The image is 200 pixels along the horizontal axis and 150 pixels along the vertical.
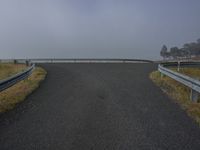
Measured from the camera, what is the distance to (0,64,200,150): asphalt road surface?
4977 millimetres

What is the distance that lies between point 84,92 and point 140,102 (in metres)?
2.84

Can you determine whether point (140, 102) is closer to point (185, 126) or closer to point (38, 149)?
point (185, 126)

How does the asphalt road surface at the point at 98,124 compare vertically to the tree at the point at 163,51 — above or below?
below

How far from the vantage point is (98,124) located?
6.13 meters

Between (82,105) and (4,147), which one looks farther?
(82,105)

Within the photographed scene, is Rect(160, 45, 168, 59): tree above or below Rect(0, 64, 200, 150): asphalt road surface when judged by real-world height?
above

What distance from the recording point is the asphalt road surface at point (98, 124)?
196 inches

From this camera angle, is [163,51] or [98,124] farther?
[163,51]

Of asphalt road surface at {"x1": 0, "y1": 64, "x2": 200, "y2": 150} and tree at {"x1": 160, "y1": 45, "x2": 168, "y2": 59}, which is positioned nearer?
asphalt road surface at {"x1": 0, "y1": 64, "x2": 200, "y2": 150}

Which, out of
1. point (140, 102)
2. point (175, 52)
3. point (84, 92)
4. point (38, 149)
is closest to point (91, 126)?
point (38, 149)

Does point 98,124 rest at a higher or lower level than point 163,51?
lower

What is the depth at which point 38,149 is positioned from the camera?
15.5ft

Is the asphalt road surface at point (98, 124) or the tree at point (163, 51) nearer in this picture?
the asphalt road surface at point (98, 124)

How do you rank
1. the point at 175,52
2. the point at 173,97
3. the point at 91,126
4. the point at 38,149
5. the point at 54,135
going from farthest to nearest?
the point at 175,52
the point at 173,97
the point at 91,126
the point at 54,135
the point at 38,149
